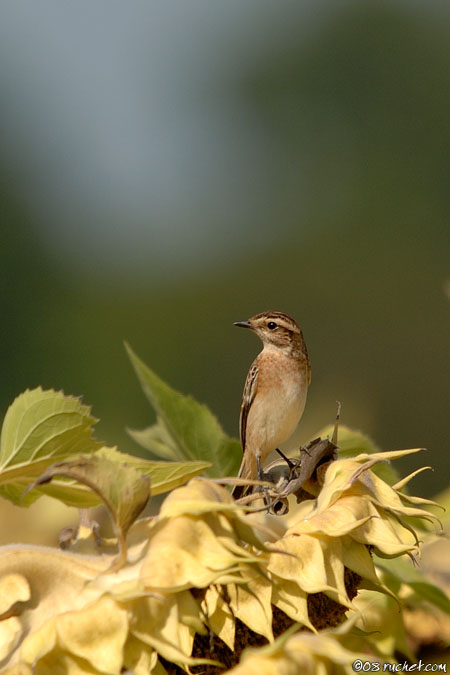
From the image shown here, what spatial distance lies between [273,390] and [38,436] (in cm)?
113

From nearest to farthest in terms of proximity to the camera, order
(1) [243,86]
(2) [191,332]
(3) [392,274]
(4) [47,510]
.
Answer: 1. (4) [47,510]
2. (2) [191,332]
3. (3) [392,274]
4. (1) [243,86]

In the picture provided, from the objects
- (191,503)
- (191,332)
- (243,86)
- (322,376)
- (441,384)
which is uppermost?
(243,86)

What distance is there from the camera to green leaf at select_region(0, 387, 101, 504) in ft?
1.66

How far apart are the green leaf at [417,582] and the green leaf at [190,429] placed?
0.23 meters

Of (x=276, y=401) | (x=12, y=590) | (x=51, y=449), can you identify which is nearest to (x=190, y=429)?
(x=51, y=449)

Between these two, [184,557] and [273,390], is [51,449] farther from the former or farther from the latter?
[273,390]

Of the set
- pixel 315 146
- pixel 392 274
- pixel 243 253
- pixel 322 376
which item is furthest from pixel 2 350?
pixel 315 146

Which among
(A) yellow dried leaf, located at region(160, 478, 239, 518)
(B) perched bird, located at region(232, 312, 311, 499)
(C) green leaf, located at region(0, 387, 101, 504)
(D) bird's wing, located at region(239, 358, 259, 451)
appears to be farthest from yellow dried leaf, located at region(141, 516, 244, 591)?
(D) bird's wing, located at region(239, 358, 259, 451)

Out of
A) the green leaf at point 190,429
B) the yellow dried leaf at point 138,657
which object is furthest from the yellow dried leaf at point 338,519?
the green leaf at point 190,429

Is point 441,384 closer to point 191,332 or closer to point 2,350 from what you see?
point 191,332

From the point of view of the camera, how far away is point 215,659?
1.38ft

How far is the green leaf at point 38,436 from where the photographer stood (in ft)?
1.66

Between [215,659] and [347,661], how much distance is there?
0.45 ft

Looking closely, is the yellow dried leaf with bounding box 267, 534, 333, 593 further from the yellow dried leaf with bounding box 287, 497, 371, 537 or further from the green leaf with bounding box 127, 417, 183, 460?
the green leaf with bounding box 127, 417, 183, 460
